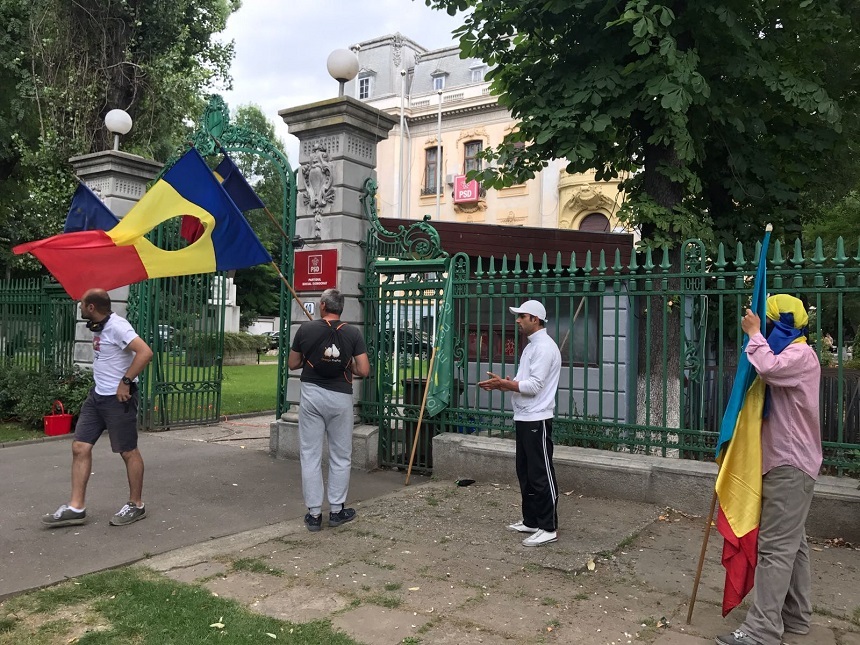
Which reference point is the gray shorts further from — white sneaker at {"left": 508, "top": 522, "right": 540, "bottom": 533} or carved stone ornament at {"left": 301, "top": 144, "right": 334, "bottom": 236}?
carved stone ornament at {"left": 301, "top": 144, "right": 334, "bottom": 236}

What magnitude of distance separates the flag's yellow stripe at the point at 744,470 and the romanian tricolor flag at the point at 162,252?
4.42 meters

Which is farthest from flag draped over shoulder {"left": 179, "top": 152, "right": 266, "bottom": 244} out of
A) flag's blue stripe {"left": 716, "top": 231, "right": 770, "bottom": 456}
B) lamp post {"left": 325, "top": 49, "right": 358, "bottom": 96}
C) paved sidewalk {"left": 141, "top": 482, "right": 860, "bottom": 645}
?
flag's blue stripe {"left": 716, "top": 231, "right": 770, "bottom": 456}

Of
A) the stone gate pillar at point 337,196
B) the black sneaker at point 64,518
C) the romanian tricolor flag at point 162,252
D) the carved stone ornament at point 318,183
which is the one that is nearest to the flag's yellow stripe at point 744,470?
the romanian tricolor flag at point 162,252

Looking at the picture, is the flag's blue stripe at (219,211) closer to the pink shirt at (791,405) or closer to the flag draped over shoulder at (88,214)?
the flag draped over shoulder at (88,214)

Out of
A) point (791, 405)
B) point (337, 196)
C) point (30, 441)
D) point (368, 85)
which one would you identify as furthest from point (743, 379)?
point (368, 85)

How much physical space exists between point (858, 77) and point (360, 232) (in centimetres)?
720

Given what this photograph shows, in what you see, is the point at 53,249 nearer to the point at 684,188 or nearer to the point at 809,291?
the point at 809,291

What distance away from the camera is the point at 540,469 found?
541 centimetres

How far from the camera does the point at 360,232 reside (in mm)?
8562

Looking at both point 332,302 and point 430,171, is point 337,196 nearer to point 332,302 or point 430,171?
point 332,302

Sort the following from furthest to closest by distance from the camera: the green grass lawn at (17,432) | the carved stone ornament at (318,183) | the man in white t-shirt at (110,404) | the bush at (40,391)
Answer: the bush at (40,391) < the green grass lawn at (17,432) < the carved stone ornament at (318,183) < the man in white t-shirt at (110,404)

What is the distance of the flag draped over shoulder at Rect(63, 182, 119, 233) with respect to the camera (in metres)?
8.37

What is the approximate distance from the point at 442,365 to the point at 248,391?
1167cm

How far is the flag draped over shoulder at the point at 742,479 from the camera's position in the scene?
12.4 feet
